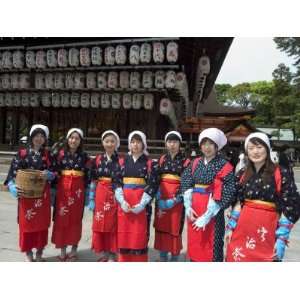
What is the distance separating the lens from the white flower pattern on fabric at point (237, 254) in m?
3.26

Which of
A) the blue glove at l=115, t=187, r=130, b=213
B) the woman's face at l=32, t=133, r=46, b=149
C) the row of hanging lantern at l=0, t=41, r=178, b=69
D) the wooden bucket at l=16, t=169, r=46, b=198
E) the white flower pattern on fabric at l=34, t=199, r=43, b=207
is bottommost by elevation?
the white flower pattern on fabric at l=34, t=199, r=43, b=207

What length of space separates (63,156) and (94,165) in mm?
412

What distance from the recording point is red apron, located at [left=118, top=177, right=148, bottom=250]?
3.99 metres

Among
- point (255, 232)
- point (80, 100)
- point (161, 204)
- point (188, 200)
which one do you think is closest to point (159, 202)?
point (161, 204)

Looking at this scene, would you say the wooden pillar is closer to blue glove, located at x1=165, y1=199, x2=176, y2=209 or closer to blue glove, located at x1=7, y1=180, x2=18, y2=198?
blue glove, located at x1=7, y1=180, x2=18, y2=198

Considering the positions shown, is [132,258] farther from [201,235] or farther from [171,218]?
[201,235]

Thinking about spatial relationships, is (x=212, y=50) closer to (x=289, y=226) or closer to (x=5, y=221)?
(x=5, y=221)

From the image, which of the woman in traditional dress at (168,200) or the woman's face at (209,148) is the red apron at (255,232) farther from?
the woman in traditional dress at (168,200)

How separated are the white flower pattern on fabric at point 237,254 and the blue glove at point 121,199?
1.28 meters

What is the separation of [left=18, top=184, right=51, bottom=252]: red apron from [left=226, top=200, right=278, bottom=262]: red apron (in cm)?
237

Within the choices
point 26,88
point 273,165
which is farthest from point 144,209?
point 26,88

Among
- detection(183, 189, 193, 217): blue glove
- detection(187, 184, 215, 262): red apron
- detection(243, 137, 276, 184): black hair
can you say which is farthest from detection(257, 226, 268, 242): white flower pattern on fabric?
detection(183, 189, 193, 217): blue glove

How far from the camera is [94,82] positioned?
1343cm

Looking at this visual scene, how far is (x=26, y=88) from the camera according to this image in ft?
46.6
